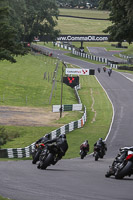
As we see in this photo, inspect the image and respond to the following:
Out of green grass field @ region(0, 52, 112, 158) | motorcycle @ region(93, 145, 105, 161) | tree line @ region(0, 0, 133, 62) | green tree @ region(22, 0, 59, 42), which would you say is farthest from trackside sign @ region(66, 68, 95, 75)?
green tree @ region(22, 0, 59, 42)

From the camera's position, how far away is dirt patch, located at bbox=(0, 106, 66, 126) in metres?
44.6

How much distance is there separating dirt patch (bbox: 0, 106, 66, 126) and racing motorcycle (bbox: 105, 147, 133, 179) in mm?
29439

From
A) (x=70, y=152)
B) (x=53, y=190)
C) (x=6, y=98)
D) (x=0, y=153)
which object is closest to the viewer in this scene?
(x=53, y=190)

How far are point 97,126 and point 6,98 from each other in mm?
18278

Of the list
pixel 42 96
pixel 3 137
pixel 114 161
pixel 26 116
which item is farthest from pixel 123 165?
pixel 42 96

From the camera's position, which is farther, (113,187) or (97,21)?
(97,21)

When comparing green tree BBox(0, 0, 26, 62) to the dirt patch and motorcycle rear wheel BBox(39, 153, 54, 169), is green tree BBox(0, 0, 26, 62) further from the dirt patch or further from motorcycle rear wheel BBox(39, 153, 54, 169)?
motorcycle rear wheel BBox(39, 153, 54, 169)

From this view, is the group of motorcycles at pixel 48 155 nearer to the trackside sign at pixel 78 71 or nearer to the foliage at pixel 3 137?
the foliage at pixel 3 137

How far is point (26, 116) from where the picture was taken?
159 feet

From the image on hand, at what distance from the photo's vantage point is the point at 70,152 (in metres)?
31.9

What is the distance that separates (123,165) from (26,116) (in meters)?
34.7

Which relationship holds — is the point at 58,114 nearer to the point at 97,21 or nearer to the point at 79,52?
the point at 79,52

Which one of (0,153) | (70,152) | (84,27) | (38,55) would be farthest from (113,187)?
(84,27)

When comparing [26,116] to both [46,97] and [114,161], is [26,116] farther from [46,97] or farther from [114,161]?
[114,161]
